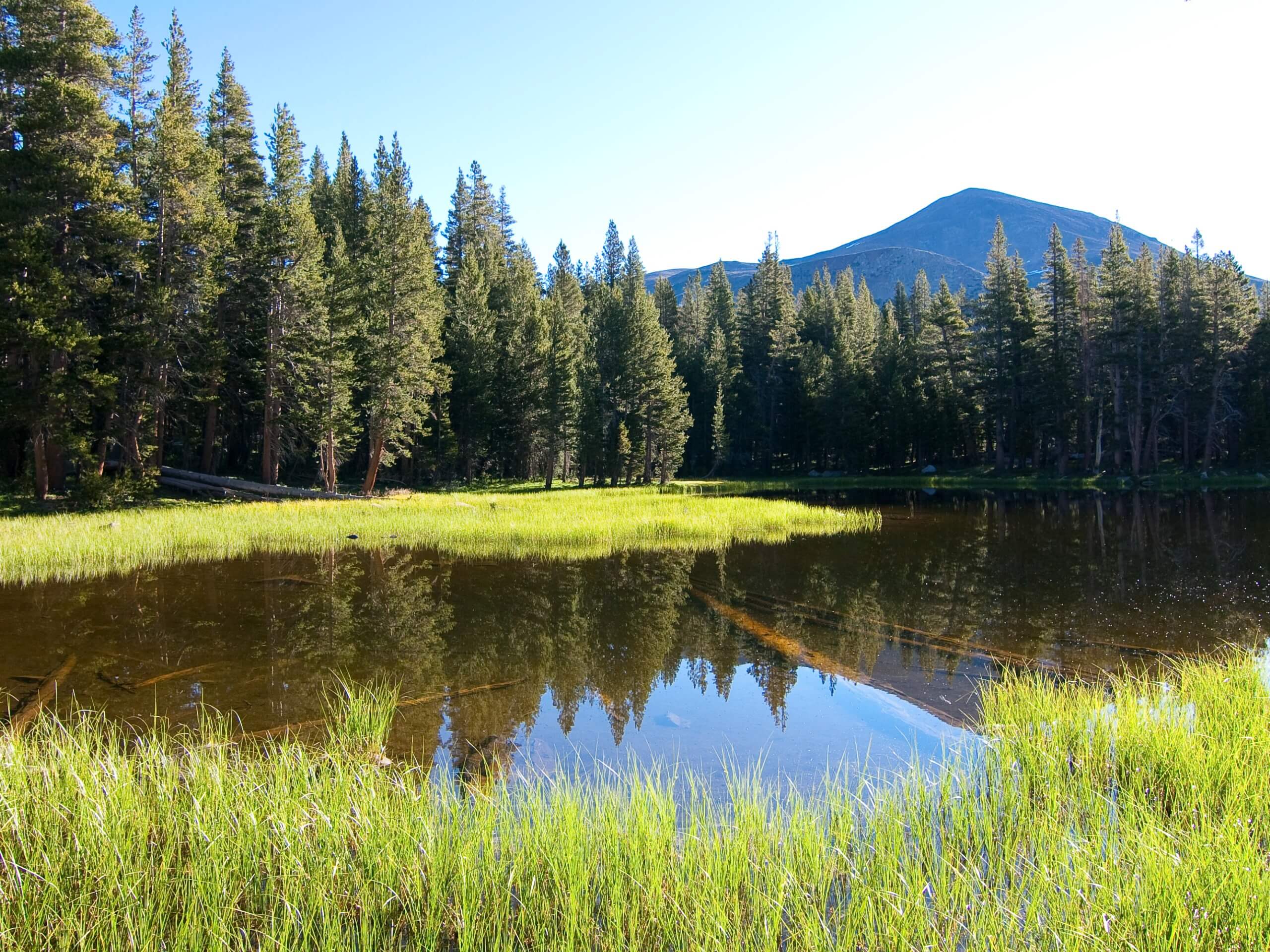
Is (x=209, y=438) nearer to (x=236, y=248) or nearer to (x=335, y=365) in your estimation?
(x=335, y=365)

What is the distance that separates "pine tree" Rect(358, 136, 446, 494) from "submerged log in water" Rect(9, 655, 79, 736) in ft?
86.5

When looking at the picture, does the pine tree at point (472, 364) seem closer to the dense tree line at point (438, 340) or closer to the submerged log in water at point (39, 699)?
the dense tree line at point (438, 340)

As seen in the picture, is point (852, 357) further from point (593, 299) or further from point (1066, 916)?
point (1066, 916)

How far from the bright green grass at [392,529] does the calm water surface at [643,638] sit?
48.3 inches

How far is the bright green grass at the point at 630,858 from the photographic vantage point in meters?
3.52

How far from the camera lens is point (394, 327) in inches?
1399

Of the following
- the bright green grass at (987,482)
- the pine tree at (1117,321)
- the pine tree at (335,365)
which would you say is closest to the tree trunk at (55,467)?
the pine tree at (335,365)

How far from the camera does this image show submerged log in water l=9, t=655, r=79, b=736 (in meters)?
7.34

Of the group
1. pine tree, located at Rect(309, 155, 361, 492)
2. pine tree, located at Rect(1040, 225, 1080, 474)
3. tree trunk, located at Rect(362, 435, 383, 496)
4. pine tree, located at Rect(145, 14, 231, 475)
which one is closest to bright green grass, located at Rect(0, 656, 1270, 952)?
pine tree, located at Rect(145, 14, 231, 475)

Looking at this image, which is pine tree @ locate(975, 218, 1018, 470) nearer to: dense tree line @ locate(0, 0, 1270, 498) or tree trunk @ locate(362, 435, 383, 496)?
dense tree line @ locate(0, 0, 1270, 498)

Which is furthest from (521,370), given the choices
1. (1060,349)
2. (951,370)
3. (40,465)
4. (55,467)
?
(1060,349)

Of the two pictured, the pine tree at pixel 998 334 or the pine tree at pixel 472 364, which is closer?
the pine tree at pixel 472 364

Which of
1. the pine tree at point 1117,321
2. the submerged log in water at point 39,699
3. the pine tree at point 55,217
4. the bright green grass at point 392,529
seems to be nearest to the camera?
the submerged log in water at point 39,699

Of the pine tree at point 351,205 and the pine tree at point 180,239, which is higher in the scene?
the pine tree at point 351,205
